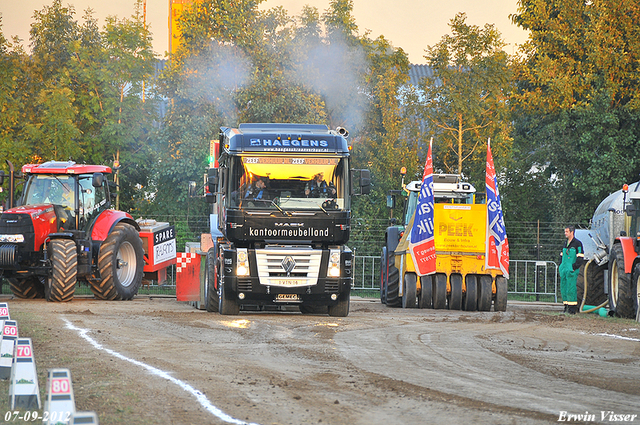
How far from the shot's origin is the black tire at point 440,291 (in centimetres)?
1845

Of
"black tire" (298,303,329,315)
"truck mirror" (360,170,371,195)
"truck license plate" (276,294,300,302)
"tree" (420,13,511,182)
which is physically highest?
"tree" (420,13,511,182)

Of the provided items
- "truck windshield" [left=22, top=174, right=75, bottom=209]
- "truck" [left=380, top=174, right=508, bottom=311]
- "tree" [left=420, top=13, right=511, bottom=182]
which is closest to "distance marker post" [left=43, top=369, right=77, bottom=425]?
"truck" [left=380, top=174, right=508, bottom=311]

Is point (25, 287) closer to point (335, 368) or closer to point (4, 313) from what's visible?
point (4, 313)

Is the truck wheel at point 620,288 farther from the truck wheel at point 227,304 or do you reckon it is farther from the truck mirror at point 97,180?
the truck mirror at point 97,180

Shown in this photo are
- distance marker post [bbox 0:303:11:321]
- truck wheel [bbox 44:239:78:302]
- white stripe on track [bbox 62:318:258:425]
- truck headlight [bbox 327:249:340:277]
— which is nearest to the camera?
white stripe on track [bbox 62:318:258:425]

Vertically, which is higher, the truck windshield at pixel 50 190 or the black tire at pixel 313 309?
the truck windshield at pixel 50 190

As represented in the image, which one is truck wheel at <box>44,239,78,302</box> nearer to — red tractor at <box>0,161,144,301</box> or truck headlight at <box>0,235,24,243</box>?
red tractor at <box>0,161,144,301</box>

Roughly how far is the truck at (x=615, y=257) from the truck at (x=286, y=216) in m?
5.75

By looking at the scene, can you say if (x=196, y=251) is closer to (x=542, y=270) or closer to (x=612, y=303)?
(x=612, y=303)

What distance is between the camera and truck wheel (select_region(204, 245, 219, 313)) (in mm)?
16234

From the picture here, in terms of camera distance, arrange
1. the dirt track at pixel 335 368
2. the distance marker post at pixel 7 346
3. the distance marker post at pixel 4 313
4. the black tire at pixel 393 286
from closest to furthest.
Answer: the dirt track at pixel 335 368, the distance marker post at pixel 7 346, the distance marker post at pixel 4 313, the black tire at pixel 393 286

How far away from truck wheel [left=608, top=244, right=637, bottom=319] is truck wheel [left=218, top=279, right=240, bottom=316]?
7516mm

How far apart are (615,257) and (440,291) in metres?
3.63

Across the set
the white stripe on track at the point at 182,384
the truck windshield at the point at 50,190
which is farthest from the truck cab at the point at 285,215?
the truck windshield at the point at 50,190
